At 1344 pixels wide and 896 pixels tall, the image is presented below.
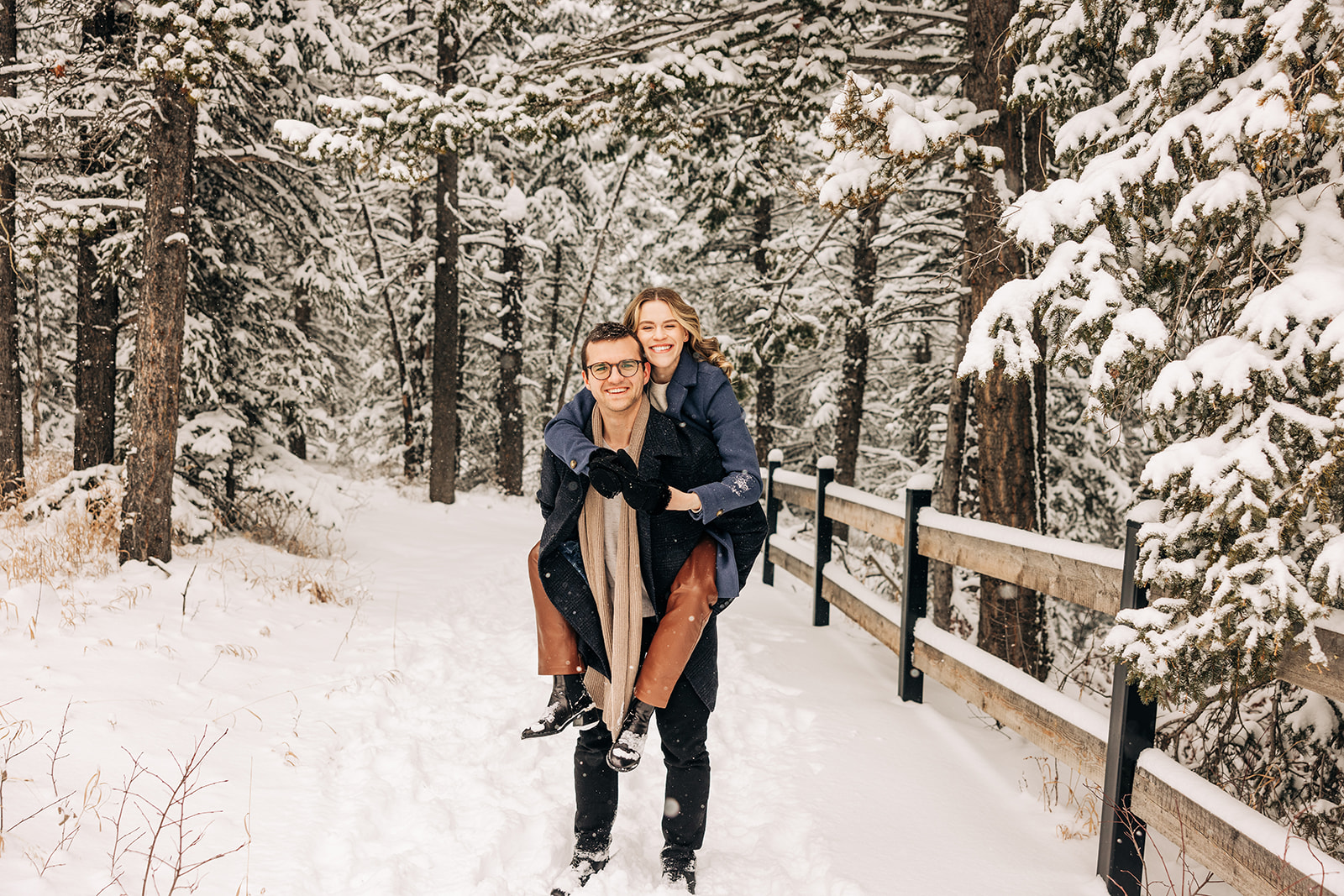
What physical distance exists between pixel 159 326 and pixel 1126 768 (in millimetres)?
7171

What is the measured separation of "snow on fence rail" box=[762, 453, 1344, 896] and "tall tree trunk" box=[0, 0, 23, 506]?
799cm

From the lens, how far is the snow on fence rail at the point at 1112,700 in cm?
239

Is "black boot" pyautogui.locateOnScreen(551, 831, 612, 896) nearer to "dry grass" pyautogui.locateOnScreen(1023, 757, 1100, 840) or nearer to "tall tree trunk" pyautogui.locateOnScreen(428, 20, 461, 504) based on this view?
"dry grass" pyautogui.locateOnScreen(1023, 757, 1100, 840)

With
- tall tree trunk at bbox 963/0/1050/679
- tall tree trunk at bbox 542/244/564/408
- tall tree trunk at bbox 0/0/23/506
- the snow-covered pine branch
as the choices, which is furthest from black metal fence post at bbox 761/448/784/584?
tall tree trunk at bbox 542/244/564/408

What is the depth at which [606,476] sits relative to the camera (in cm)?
277

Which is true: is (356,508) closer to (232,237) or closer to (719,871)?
(232,237)

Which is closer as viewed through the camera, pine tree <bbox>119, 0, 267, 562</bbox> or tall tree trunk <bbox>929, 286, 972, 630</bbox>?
pine tree <bbox>119, 0, 267, 562</bbox>

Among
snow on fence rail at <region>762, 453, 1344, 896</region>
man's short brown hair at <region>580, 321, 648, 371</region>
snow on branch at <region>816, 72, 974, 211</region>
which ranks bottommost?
snow on fence rail at <region>762, 453, 1344, 896</region>

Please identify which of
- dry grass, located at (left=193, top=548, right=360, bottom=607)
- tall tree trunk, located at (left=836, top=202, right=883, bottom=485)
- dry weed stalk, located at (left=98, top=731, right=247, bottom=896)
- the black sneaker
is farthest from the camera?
tall tree trunk, located at (left=836, top=202, right=883, bottom=485)

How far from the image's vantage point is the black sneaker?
2.97m

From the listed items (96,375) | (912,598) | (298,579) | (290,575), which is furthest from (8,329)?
(912,598)

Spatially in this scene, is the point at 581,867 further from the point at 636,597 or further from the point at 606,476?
the point at 606,476

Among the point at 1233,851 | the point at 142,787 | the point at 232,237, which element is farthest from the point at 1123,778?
the point at 232,237

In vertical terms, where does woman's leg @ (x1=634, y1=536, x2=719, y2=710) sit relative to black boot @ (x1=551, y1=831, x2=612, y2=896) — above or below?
above
